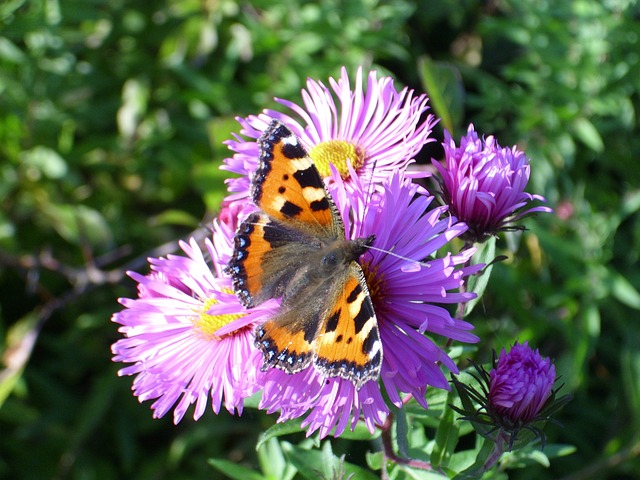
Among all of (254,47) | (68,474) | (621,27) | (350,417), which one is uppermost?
(621,27)

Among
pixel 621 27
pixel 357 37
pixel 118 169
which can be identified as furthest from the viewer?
pixel 118 169

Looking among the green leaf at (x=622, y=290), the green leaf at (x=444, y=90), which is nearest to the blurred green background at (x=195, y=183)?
the green leaf at (x=622, y=290)

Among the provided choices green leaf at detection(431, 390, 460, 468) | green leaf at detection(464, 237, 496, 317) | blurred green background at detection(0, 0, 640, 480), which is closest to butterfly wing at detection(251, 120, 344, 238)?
green leaf at detection(464, 237, 496, 317)

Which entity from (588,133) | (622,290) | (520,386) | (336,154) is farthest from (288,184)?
(588,133)

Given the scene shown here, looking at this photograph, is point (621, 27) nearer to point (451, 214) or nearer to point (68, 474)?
point (451, 214)

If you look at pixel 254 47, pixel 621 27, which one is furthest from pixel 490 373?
pixel 254 47

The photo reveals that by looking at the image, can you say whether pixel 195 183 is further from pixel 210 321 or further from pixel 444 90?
pixel 210 321

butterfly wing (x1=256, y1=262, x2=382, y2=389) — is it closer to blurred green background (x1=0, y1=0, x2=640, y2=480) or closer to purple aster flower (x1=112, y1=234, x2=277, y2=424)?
purple aster flower (x1=112, y1=234, x2=277, y2=424)
